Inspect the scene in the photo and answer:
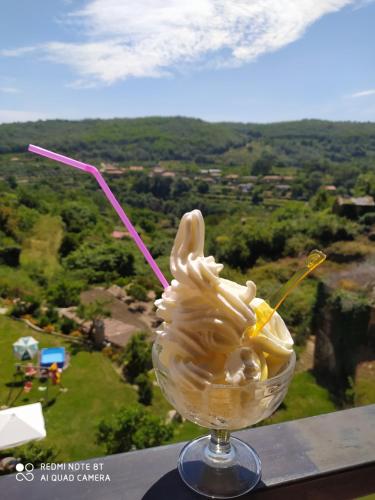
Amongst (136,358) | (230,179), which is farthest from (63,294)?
(230,179)

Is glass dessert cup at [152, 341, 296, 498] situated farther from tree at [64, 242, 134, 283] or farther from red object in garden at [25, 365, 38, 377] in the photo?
tree at [64, 242, 134, 283]

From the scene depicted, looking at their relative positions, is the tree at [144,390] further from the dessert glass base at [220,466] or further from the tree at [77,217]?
the tree at [77,217]

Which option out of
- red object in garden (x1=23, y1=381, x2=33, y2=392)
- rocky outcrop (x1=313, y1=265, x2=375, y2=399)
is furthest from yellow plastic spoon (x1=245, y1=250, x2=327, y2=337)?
red object in garden (x1=23, y1=381, x2=33, y2=392)

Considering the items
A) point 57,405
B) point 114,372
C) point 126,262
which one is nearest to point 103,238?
point 126,262

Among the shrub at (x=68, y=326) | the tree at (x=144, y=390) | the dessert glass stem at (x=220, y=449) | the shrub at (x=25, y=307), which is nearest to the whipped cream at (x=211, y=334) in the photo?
the dessert glass stem at (x=220, y=449)

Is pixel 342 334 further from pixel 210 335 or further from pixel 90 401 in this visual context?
pixel 210 335
